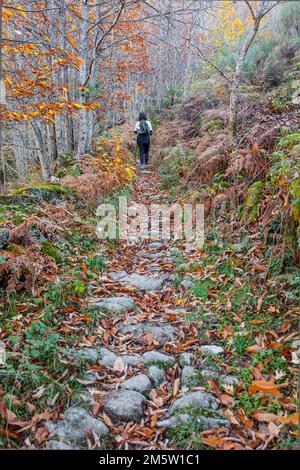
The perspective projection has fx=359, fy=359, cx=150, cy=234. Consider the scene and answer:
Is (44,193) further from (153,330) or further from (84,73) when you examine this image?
(84,73)

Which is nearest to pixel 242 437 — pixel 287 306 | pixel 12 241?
pixel 287 306

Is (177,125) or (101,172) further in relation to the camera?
(177,125)

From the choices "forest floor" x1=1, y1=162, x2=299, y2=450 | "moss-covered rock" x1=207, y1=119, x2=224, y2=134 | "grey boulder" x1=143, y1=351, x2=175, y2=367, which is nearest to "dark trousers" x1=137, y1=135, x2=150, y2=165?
"moss-covered rock" x1=207, y1=119, x2=224, y2=134

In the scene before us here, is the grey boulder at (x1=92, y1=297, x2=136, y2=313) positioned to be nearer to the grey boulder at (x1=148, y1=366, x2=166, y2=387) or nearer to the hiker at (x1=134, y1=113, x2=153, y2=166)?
the grey boulder at (x1=148, y1=366, x2=166, y2=387)

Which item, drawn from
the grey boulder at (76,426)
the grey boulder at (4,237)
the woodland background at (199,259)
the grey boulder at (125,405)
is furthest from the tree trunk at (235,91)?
the grey boulder at (76,426)

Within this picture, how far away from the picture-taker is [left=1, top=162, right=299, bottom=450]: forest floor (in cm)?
270

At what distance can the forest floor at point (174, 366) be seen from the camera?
2.70m

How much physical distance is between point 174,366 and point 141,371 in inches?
12.5

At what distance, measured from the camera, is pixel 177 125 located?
487 inches

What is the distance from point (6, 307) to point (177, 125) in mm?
9979

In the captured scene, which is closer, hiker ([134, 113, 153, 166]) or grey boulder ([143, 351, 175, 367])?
grey boulder ([143, 351, 175, 367])

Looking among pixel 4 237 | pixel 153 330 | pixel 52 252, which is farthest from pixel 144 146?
pixel 153 330

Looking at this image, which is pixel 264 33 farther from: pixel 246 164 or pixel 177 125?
pixel 246 164

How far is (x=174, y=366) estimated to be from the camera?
3410 mm
